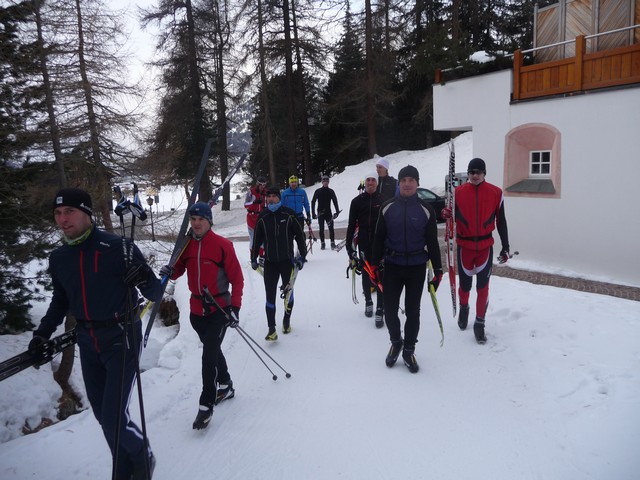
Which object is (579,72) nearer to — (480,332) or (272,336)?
(480,332)

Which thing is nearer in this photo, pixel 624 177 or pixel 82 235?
pixel 82 235

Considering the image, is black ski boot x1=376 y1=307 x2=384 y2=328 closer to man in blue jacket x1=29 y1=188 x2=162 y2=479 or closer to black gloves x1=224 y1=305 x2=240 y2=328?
black gloves x1=224 y1=305 x2=240 y2=328

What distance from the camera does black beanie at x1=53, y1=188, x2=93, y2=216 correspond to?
284 cm

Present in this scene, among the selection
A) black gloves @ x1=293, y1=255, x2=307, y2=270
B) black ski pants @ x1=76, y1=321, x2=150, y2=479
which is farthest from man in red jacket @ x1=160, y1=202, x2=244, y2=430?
black gloves @ x1=293, y1=255, x2=307, y2=270

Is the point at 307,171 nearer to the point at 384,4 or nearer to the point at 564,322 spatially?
the point at 384,4

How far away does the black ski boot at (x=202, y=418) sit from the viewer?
3830 millimetres

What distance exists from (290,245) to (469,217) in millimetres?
2240

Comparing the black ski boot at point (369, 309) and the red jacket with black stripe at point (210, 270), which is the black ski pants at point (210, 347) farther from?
the black ski boot at point (369, 309)

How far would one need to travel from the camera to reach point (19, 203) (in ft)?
23.8

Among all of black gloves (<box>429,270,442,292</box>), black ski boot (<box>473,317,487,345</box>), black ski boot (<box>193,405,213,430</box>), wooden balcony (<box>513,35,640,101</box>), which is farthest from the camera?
wooden balcony (<box>513,35,640,101</box>)

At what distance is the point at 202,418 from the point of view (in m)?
3.84

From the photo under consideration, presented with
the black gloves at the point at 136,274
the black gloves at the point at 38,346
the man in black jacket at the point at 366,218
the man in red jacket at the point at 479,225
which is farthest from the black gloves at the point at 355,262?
the black gloves at the point at 38,346

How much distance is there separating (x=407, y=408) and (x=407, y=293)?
1134mm

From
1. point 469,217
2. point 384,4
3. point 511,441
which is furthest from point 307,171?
point 511,441
